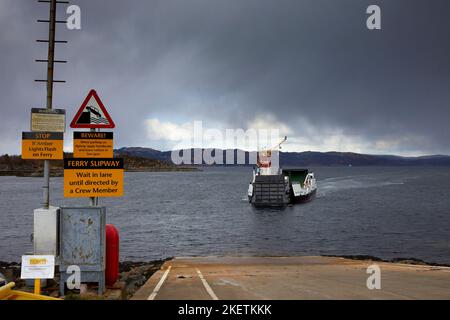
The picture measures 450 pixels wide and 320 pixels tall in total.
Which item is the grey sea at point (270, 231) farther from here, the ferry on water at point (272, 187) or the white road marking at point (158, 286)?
the white road marking at point (158, 286)

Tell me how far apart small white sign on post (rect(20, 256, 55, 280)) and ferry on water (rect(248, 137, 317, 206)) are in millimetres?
63552

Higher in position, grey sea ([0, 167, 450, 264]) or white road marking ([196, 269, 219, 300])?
white road marking ([196, 269, 219, 300])

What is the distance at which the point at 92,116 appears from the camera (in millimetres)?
10461

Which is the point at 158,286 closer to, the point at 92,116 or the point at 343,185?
the point at 92,116

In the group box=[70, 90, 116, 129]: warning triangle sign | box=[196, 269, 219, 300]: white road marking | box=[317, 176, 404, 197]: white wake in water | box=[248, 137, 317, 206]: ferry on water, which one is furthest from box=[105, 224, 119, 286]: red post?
box=[317, 176, 404, 197]: white wake in water

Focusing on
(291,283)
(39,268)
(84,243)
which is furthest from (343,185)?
(39,268)

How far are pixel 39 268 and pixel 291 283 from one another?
→ 253 inches

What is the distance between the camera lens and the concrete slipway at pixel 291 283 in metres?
10.2

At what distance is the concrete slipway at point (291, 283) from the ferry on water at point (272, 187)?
56512 millimetres

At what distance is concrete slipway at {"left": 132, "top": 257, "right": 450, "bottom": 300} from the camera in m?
10.2

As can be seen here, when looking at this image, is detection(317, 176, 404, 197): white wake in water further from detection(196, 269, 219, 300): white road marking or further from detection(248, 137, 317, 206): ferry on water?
detection(196, 269, 219, 300): white road marking

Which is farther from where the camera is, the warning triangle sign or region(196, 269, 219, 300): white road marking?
the warning triangle sign
